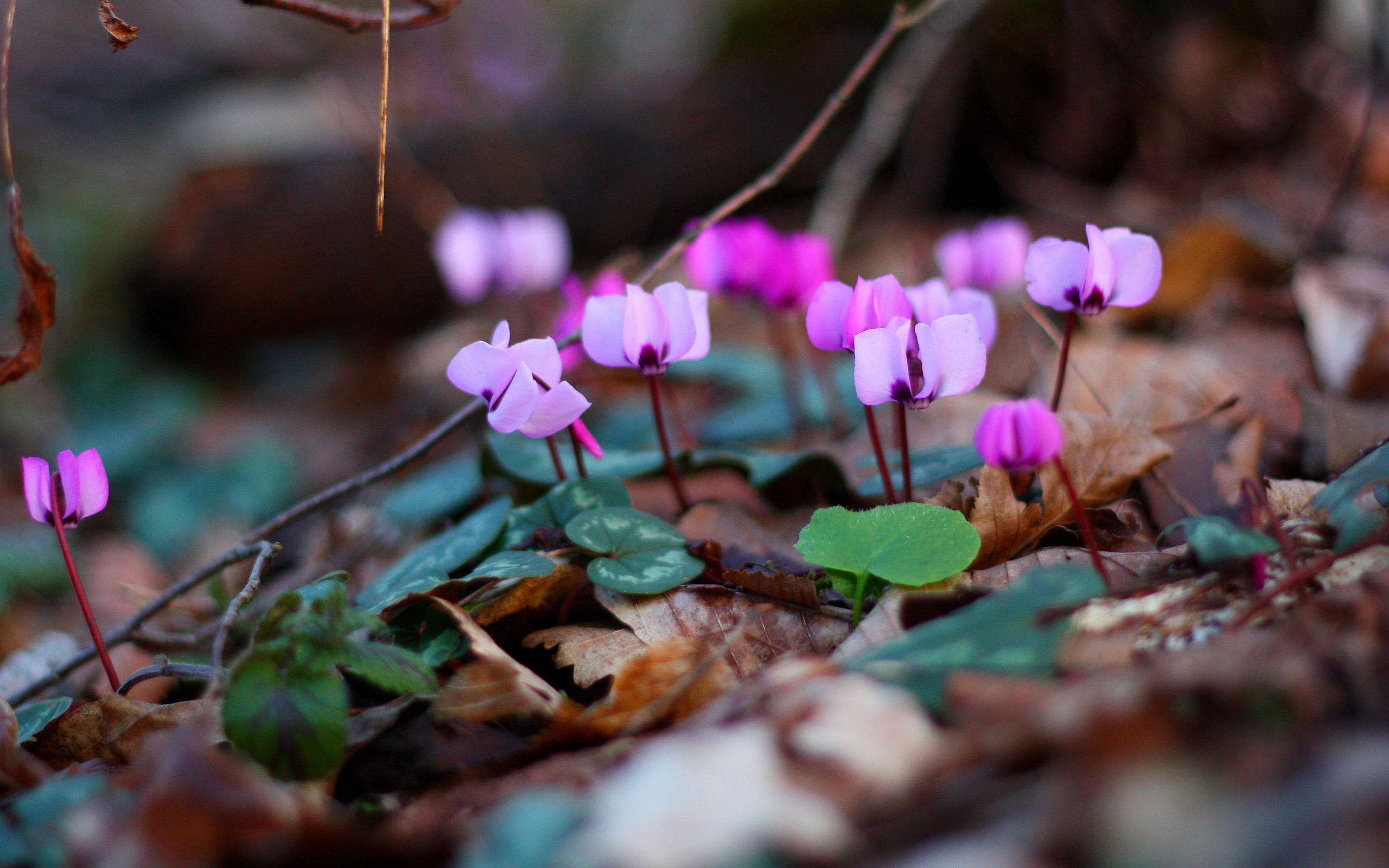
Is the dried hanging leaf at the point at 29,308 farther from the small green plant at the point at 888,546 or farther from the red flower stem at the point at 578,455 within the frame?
the small green plant at the point at 888,546

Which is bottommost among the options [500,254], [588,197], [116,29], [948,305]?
[948,305]

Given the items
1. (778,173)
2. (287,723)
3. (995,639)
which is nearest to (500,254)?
(778,173)

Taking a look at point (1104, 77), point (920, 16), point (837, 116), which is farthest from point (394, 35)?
point (920, 16)

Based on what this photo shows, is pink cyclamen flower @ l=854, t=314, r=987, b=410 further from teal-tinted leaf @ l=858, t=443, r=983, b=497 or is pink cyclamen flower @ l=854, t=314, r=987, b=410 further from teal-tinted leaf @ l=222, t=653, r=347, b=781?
teal-tinted leaf @ l=222, t=653, r=347, b=781

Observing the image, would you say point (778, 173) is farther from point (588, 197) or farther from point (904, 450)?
point (588, 197)

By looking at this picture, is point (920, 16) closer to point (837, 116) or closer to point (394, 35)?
point (837, 116)

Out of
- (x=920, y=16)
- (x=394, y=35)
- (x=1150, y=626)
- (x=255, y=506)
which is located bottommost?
(x=255, y=506)

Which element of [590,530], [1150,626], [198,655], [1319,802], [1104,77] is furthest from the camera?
[1104,77]
